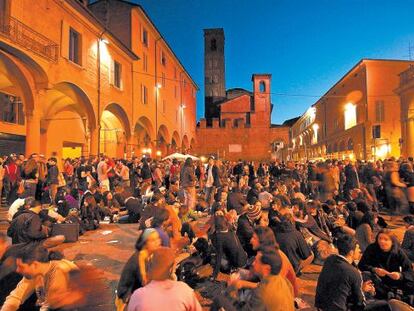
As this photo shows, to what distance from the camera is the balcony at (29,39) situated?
1202 centimetres

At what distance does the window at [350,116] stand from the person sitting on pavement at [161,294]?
30613mm

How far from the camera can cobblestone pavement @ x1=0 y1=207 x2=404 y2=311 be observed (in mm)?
5266

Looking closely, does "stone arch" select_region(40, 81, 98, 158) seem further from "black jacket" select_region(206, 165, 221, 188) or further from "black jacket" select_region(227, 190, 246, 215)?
"black jacket" select_region(227, 190, 246, 215)

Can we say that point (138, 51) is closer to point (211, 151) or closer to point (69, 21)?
point (69, 21)

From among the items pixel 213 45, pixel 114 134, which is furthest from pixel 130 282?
pixel 213 45

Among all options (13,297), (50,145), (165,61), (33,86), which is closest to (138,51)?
(165,61)

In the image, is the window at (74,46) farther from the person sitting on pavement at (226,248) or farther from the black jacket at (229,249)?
the black jacket at (229,249)

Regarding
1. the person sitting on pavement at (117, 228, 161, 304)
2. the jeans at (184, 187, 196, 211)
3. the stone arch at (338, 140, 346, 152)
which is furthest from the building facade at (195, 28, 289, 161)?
the person sitting on pavement at (117, 228, 161, 304)

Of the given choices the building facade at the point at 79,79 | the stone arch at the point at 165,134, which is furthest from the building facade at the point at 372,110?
the building facade at the point at 79,79

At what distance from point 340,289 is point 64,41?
1624 cm

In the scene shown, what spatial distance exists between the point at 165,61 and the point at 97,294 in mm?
31954

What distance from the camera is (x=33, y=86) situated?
13.8 metres

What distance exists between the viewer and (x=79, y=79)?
17078 millimetres

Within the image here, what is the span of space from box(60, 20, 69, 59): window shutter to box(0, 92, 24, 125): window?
14.3 ft
